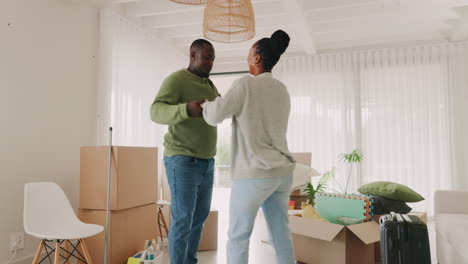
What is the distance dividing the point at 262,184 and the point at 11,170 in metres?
2.10

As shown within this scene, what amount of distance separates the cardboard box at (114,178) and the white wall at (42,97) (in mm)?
423

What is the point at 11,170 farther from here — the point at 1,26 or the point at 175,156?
the point at 175,156

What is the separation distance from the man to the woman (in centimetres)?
21

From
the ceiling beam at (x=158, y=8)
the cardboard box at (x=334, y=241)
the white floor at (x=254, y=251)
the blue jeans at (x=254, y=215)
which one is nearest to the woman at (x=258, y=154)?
the blue jeans at (x=254, y=215)

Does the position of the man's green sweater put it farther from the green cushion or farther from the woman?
the green cushion

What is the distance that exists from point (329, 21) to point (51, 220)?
3.51 m

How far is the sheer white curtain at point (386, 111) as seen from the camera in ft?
16.1

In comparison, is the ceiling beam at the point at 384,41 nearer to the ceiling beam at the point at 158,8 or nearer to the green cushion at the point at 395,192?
the ceiling beam at the point at 158,8

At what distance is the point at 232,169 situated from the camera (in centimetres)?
166

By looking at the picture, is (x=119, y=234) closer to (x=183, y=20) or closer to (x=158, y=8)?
(x=158, y=8)

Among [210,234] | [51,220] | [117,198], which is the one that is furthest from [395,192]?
[51,220]

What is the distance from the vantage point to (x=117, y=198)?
2658mm

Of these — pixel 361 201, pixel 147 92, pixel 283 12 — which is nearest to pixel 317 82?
pixel 283 12

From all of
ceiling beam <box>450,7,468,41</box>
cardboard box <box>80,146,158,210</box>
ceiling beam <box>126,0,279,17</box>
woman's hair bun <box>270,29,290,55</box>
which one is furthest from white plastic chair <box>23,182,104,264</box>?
ceiling beam <box>450,7,468,41</box>
